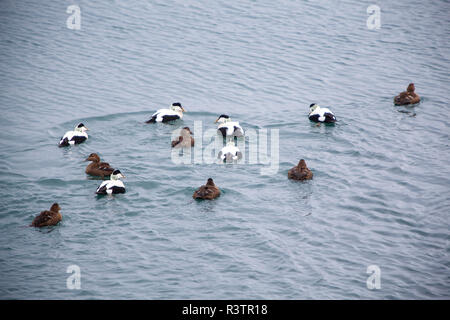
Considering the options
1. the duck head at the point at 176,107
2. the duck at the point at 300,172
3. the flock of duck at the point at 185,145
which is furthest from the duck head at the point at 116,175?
the duck head at the point at 176,107

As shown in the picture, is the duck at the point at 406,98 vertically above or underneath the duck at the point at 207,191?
above

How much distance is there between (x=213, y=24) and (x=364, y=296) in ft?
59.7

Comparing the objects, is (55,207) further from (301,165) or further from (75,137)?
(301,165)

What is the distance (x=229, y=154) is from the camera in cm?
1645

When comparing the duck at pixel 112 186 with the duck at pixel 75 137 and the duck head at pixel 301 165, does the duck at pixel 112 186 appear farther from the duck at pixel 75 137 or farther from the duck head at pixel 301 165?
the duck head at pixel 301 165

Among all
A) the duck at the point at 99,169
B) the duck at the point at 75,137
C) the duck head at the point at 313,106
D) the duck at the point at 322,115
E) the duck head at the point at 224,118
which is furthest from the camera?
the duck head at the point at 313,106

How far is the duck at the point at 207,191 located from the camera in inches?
561

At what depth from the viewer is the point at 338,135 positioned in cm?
1838

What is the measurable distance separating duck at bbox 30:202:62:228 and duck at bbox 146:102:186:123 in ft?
20.5

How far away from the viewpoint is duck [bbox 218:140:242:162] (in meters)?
16.5

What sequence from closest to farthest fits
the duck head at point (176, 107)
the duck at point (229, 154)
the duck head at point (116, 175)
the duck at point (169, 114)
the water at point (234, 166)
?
the water at point (234, 166) → the duck head at point (116, 175) → the duck at point (229, 154) → the duck at point (169, 114) → the duck head at point (176, 107)

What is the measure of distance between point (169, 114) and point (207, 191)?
202 inches

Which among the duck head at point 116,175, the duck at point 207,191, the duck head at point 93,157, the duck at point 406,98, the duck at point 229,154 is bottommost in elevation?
the duck at point 207,191

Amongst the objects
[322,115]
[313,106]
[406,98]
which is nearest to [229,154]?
[322,115]
